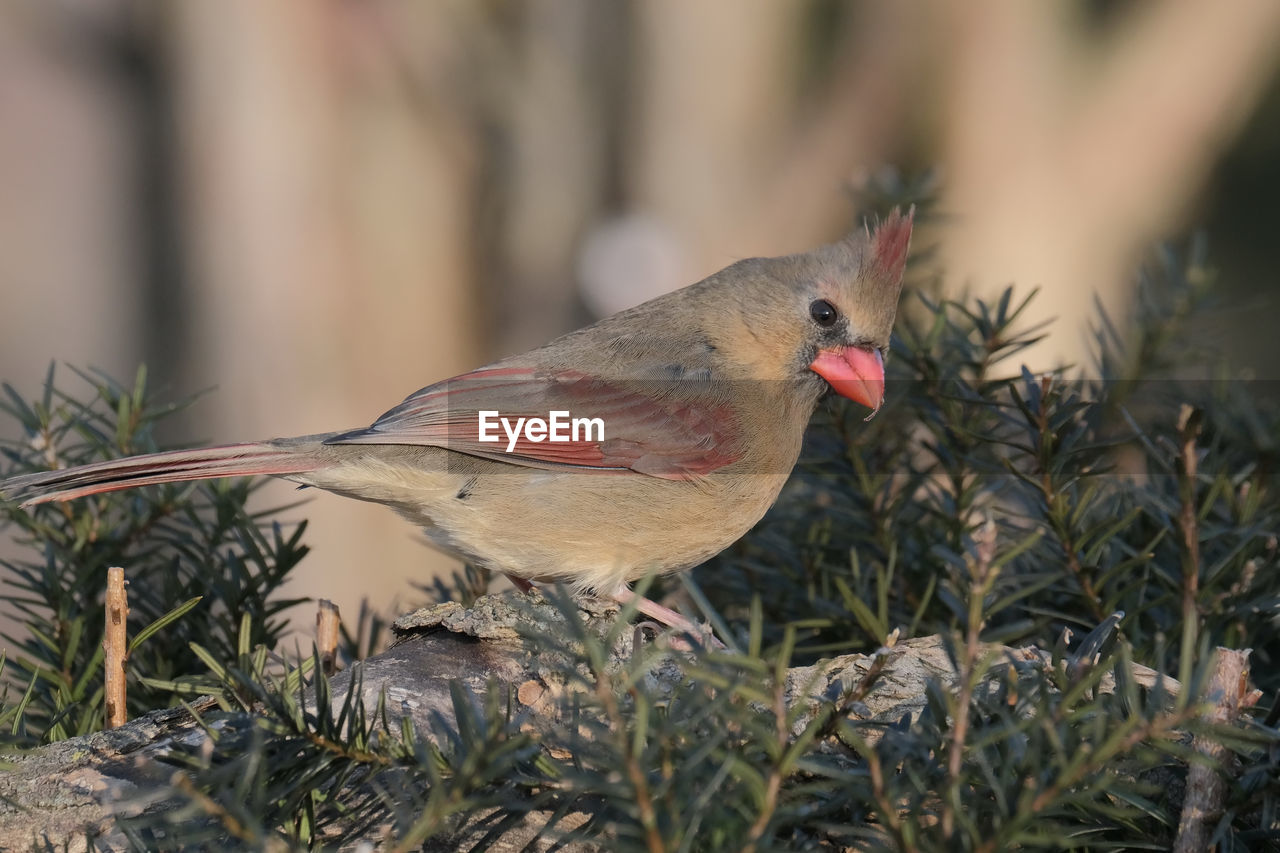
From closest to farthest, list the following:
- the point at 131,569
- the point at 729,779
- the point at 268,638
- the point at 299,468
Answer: the point at 729,779 < the point at 268,638 < the point at 131,569 < the point at 299,468

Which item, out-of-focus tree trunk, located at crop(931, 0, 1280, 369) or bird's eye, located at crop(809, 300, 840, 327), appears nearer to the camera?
bird's eye, located at crop(809, 300, 840, 327)

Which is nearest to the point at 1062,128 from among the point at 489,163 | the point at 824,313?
the point at 489,163

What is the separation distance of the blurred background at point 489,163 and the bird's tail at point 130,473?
2876mm

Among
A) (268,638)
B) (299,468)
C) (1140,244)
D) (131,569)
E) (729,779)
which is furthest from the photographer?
(1140,244)

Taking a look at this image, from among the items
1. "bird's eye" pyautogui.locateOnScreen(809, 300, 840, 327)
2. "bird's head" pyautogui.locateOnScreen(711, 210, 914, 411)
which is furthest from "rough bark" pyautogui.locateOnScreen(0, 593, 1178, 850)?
"bird's eye" pyautogui.locateOnScreen(809, 300, 840, 327)

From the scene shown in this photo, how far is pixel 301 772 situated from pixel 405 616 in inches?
19.6

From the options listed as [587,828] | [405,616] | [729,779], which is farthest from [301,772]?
[405,616]

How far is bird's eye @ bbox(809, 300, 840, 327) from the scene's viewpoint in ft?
7.97

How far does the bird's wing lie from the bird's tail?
33 centimetres

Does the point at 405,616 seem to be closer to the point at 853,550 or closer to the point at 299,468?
the point at 853,550

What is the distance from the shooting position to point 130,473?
5.64 ft

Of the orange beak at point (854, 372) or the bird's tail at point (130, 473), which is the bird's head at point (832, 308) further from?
the bird's tail at point (130, 473)

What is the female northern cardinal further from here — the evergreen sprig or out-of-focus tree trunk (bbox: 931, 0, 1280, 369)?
out-of-focus tree trunk (bbox: 931, 0, 1280, 369)

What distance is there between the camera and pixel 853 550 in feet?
5.34
